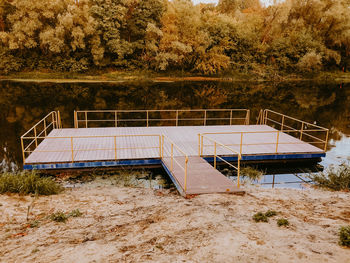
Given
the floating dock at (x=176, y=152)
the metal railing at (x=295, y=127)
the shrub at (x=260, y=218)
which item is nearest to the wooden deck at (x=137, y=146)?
the floating dock at (x=176, y=152)

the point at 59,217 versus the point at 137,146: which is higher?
the point at 59,217

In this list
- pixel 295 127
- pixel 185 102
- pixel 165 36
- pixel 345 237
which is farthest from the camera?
pixel 165 36

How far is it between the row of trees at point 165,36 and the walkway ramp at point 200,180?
37.0 metres

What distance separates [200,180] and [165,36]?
4056 cm

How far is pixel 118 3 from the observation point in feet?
151

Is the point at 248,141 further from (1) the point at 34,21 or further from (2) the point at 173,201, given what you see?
(1) the point at 34,21

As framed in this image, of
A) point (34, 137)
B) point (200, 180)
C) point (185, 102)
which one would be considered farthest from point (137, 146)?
point (185, 102)

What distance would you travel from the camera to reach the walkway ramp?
351 inches

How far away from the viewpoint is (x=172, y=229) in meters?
6.23

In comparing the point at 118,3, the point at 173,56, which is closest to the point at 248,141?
the point at 173,56

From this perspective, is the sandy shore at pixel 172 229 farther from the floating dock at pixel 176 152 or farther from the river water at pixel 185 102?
the river water at pixel 185 102

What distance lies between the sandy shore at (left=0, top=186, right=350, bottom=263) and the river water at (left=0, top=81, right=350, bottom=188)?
4.22 meters

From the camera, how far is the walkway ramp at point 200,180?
29.3 ft

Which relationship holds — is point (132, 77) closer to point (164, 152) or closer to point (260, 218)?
point (164, 152)
